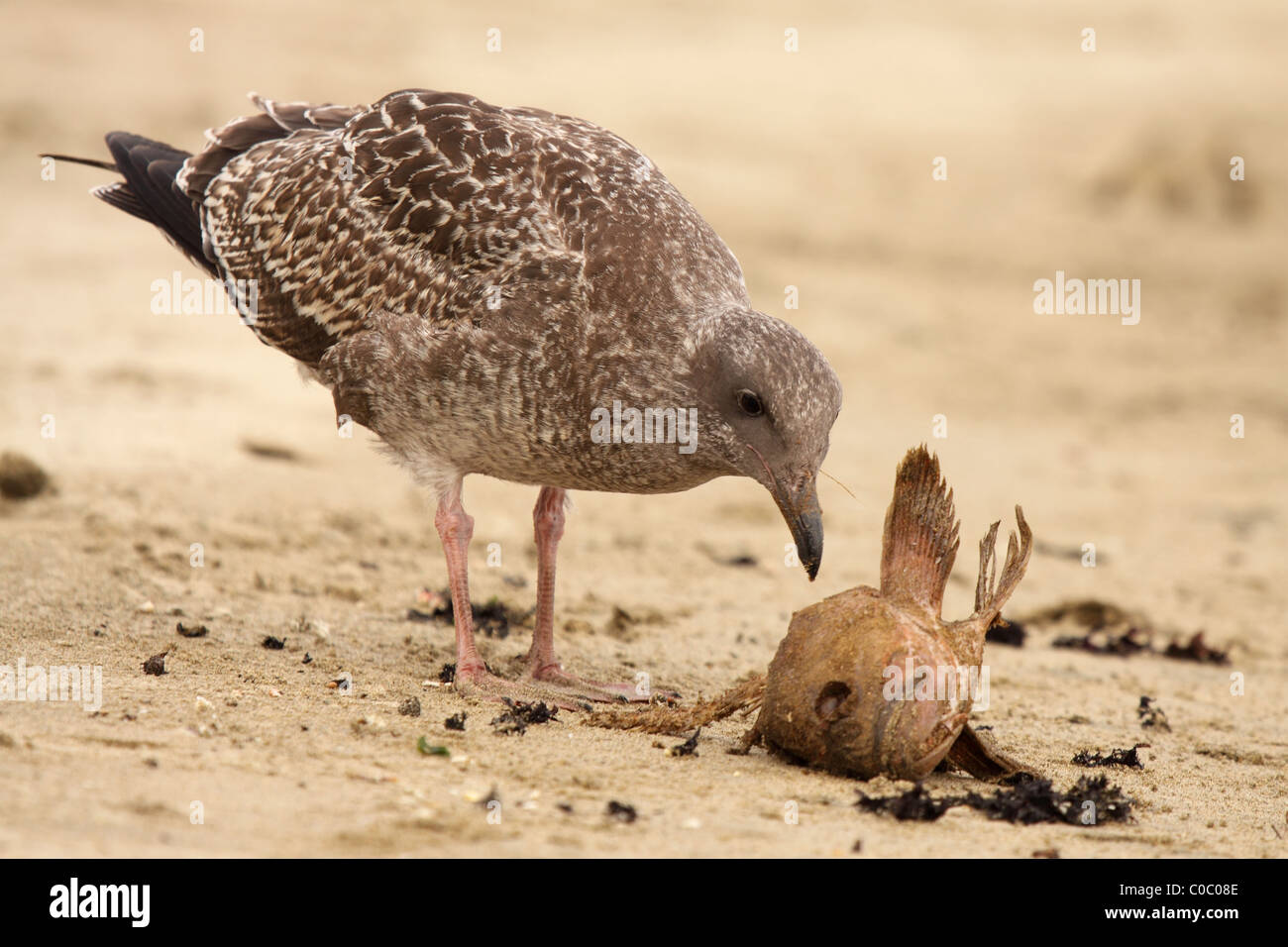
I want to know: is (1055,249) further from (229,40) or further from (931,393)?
(229,40)

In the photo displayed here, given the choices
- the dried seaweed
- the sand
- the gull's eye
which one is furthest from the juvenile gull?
the dried seaweed

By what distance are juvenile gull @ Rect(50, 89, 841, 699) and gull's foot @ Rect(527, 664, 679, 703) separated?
17 mm

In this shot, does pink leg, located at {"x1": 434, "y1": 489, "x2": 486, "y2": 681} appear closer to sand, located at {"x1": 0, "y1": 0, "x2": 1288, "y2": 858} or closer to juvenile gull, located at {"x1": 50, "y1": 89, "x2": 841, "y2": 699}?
juvenile gull, located at {"x1": 50, "y1": 89, "x2": 841, "y2": 699}

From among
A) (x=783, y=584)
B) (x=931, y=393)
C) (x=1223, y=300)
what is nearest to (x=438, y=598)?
(x=783, y=584)

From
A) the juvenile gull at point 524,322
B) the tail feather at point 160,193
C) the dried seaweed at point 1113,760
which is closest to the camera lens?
the juvenile gull at point 524,322

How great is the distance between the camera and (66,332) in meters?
11.5

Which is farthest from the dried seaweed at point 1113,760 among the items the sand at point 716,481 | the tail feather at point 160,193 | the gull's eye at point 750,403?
the tail feather at point 160,193

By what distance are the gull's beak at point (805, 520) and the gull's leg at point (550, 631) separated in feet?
3.78

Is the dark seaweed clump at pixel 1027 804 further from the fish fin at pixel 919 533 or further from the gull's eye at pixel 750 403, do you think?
the gull's eye at pixel 750 403

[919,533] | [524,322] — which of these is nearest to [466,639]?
[524,322]

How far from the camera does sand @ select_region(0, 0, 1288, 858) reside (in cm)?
422

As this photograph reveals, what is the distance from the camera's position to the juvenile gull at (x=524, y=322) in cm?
513

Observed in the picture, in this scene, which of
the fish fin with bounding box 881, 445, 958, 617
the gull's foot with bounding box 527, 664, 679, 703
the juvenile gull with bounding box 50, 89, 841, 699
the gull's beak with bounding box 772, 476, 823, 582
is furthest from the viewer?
the gull's foot with bounding box 527, 664, 679, 703

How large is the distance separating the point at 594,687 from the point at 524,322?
1575 millimetres
